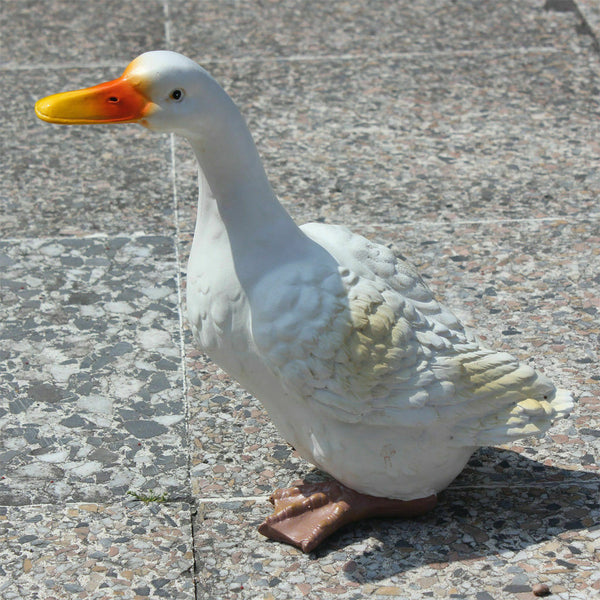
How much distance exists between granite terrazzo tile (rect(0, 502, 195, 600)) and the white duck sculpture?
0.31m

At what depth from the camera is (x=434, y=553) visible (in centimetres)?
294

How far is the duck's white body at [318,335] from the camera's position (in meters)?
2.73

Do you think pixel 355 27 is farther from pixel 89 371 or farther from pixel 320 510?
pixel 320 510

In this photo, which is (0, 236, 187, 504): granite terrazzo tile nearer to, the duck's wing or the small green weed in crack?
the small green weed in crack

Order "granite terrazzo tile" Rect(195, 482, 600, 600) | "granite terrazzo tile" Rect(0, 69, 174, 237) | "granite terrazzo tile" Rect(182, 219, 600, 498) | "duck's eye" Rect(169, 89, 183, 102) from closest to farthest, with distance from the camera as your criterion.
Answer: "duck's eye" Rect(169, 89, 183, 102)
"granite terrazzo tile" Rect(195, 482, 600, 600)
"granite terrazzo tile" Rect(182, 219, 600, 498)
"granite terrazzo tile" Rect(0, 69, 174, 237)

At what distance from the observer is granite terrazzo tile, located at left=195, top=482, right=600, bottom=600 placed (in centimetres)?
282

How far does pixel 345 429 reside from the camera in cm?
286

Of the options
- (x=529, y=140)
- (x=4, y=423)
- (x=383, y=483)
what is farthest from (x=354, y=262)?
(x=529, y=140)

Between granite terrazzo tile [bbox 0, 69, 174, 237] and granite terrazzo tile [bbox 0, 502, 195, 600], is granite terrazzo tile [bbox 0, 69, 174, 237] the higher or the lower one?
the higher one

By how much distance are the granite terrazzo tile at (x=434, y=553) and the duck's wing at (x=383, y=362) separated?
32cm

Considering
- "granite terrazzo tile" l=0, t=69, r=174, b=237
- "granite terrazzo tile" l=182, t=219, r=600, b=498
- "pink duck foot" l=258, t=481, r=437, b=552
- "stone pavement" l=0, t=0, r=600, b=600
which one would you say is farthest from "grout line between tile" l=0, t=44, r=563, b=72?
"pink duck foot" l=258, t=481, r=437, b=552

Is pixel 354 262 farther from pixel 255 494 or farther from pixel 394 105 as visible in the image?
pixel 394 105

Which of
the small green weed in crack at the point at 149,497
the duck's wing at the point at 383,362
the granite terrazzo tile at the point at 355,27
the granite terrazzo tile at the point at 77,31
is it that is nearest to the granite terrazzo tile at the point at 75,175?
the granite terrazzo tile at the point at 77,31

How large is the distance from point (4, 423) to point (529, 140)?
A: 311cm
